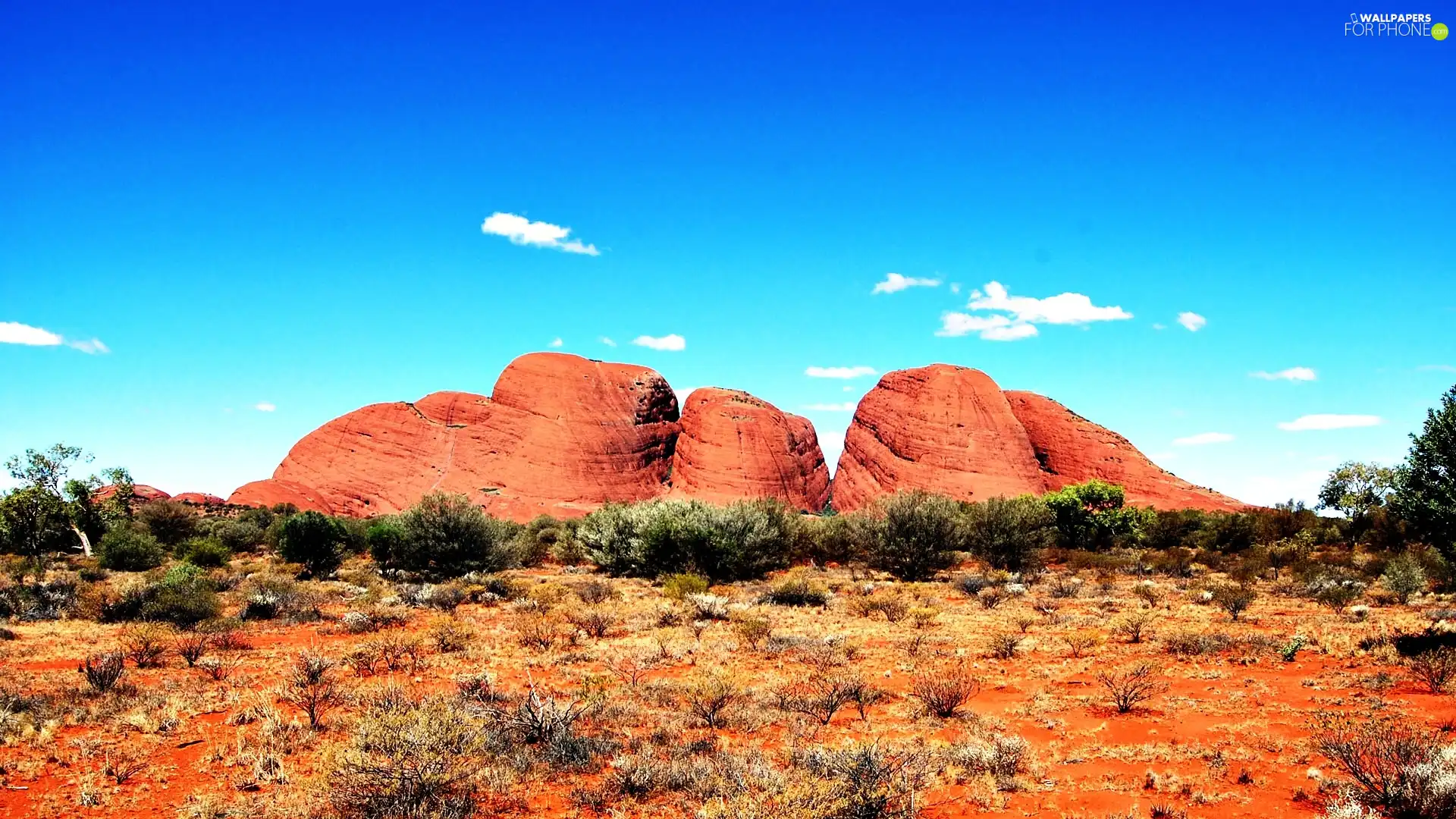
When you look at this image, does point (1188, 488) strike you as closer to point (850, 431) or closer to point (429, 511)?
point (850, 431)

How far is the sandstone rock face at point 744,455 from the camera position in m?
54.0

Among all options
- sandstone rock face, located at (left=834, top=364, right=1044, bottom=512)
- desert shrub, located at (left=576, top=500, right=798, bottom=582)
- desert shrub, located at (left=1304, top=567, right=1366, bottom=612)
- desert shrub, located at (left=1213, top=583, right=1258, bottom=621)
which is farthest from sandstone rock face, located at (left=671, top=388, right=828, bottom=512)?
desert shrub, located at (left=1213, top=583, right=1258, bottom=621)

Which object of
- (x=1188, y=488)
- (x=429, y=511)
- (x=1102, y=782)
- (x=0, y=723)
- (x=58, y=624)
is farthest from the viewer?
(x=1188, y=488)

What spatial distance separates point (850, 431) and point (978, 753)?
52.5 m

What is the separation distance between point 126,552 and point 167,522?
507 inches

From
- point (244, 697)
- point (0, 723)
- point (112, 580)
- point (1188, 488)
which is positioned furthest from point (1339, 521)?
point (112, 580)

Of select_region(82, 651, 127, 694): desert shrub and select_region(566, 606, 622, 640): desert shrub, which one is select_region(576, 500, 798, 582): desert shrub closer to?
select_region(566, 606, 622, 640): desert shrub

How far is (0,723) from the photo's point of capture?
297 inches

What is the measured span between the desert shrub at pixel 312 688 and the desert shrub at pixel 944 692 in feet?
20.4

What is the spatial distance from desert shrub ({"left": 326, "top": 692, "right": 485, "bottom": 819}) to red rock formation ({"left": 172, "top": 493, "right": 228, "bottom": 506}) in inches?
1960

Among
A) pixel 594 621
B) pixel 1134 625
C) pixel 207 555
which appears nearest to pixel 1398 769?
pixel 1134 625

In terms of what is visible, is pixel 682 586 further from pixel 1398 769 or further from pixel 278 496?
pixel 278 496

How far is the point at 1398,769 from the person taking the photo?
5.83m

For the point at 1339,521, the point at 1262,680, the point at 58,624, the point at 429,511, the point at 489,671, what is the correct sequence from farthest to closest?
the point at 1339,521, the point at 429,511, the point at 58,624, the point at 489,671, the point at 1262,680
